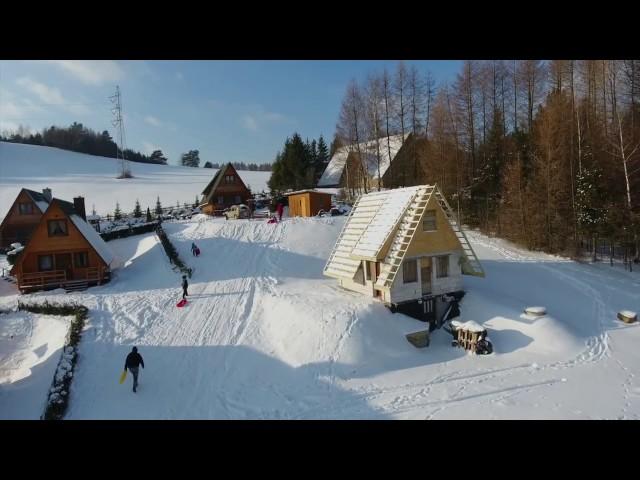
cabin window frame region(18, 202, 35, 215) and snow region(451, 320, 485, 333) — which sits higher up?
cabin window frame region(18, 202, 35, 215)

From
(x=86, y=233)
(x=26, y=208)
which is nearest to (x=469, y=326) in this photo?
(x=86, y=233)

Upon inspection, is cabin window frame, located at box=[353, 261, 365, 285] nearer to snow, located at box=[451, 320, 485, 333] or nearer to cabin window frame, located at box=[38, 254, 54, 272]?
snow, located at box=[451, 320, 485, 333]

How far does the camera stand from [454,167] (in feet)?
123

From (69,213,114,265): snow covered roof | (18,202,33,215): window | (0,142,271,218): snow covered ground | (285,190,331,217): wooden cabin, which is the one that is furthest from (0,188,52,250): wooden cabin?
(285,190,331,217): wooden cabin

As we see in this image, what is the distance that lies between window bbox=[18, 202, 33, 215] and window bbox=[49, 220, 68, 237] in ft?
47.6

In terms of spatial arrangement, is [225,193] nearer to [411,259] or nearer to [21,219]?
[21,219]

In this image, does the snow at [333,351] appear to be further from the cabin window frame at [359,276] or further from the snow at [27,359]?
the cabin window frame at [359,276]

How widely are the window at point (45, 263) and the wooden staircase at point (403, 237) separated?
2053cm

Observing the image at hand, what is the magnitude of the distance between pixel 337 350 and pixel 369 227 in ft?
24.4

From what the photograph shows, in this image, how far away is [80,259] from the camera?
25938 mm

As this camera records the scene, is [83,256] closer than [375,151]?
Yes

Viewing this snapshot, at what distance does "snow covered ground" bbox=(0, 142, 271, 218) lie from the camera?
66.9 meters

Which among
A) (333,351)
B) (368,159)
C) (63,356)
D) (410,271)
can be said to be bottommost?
(333,351)

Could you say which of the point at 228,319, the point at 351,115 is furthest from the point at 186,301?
the point at 351,115
